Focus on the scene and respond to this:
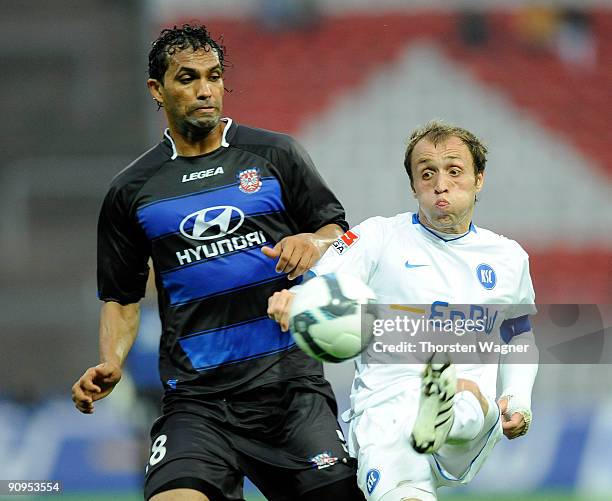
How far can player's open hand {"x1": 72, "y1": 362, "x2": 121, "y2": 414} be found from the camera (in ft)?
13.3

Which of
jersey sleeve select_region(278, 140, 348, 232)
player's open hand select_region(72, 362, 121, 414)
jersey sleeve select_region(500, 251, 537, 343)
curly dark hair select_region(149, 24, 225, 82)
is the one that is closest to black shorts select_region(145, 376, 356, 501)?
player's open hand select_region(72, 362, 121, 414)

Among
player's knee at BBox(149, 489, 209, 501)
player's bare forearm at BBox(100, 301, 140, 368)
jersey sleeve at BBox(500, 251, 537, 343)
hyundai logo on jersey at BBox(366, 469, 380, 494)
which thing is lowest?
player's knee at BBox(149, 489, 209, 501)

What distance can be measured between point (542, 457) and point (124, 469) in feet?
10.6

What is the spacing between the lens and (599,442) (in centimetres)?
814

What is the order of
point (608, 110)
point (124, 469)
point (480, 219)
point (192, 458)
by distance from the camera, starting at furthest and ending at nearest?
point (608, 110) → point (480, 219) → point (124, 469) → point (192, 458)

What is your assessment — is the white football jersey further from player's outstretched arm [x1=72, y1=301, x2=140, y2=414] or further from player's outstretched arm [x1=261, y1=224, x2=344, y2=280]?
player's outstretched arm [x1=72, y1=301, x2=140, y2=414]

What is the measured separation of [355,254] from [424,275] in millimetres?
281

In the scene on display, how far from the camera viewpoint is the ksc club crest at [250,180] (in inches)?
168

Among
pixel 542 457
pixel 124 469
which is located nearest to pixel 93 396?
pixel 124 469

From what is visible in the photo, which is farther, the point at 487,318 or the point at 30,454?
the point at 30,454

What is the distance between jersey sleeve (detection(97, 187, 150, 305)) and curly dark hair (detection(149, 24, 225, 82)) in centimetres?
55

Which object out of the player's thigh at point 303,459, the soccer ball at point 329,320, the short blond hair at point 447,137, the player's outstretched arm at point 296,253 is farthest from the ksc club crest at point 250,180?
the player's thigh at point 303,459

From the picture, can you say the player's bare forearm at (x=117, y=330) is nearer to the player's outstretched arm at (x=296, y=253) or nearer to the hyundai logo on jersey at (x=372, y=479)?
the player's outstretched arm at (x=296, y=253)

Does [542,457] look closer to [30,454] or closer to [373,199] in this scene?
[373,199]
